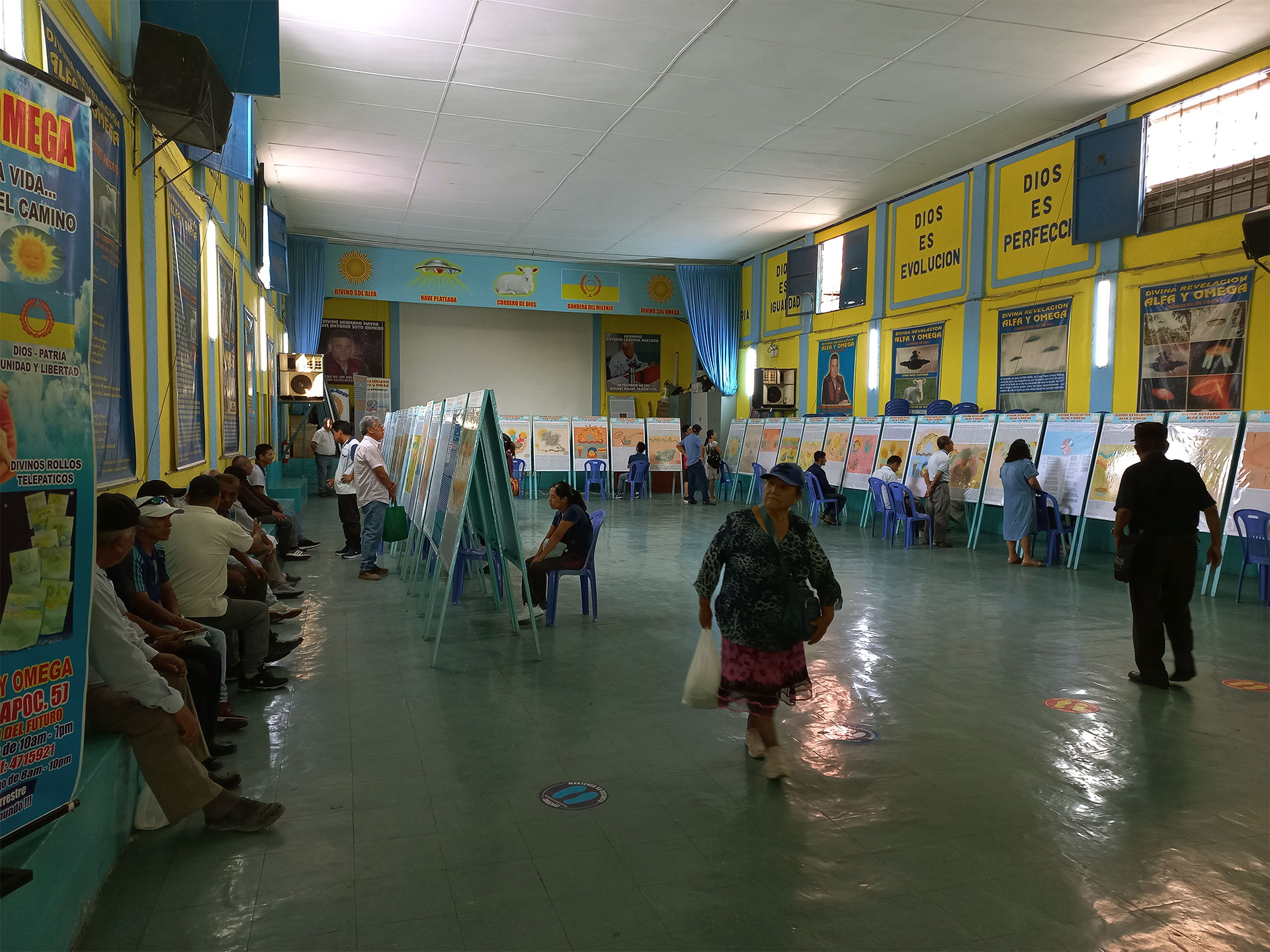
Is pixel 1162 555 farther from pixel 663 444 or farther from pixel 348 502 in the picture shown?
pixel 663 444

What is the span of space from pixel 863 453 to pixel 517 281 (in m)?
8.78

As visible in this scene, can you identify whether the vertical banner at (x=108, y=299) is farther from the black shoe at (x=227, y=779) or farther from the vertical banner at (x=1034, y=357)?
the vertical banner at (x=1034, y=357)

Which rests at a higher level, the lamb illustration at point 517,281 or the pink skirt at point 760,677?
the lamb illustration at point 517,281

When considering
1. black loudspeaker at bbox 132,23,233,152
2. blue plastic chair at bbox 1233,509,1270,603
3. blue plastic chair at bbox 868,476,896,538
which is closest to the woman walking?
black loudspeaker at bbox 132,23,233,152

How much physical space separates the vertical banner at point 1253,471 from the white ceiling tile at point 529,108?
7066 mm

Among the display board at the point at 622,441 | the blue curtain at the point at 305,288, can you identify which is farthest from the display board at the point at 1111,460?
the blue curtain at the point at 305,288

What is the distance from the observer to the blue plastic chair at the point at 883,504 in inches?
411

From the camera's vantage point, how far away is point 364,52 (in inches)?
317

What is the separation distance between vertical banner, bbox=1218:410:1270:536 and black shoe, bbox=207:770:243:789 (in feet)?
25.2

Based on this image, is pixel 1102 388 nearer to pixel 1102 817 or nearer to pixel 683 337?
pixel 1102 817

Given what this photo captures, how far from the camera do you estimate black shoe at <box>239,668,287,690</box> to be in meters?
4.43

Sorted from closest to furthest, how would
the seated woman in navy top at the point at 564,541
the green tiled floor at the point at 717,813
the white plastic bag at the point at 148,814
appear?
the green tiled floor at the point at 717,813 < the white plastic bag at the point at 148,814 < the seated woman in navy top at the point at 564,541

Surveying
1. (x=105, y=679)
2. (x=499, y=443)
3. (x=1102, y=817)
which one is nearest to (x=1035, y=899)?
(x=1102, y=817)

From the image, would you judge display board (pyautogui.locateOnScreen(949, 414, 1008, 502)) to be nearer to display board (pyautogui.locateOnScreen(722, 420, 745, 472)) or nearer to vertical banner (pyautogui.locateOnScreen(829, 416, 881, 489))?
vertical banner (pyautogui.locateOnScreen(829, 416, 881, 489))
